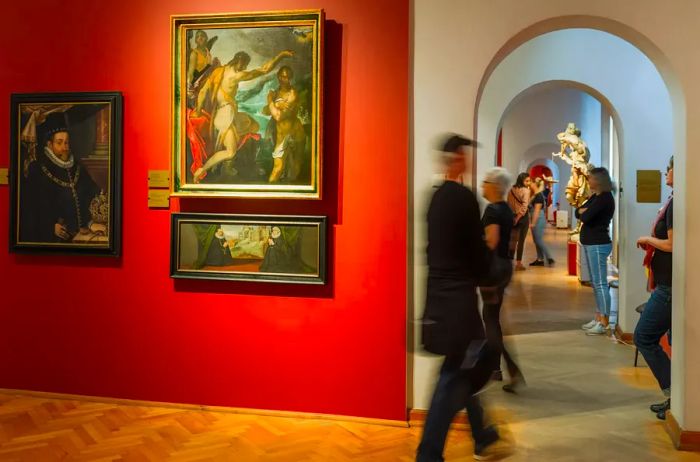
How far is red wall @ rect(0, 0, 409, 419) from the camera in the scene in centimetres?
465

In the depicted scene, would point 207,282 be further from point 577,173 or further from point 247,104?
point 577,173

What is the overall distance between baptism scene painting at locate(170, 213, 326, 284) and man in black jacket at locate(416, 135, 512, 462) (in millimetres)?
1344

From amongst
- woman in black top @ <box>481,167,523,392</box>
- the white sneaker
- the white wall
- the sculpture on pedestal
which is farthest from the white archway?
woman in black top @ <box>481,167,523,392</box>

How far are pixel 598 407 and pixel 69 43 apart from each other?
15.3 ft

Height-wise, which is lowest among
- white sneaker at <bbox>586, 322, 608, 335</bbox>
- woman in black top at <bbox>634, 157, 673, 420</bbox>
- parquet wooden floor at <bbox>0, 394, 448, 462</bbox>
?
parquet wooden floor at <bbox>0, 394, 448, 462</bbox>

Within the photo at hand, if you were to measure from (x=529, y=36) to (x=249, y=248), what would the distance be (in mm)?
2354

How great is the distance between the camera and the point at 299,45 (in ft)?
15.2

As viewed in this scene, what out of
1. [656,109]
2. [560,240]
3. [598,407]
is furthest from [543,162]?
[598,407]

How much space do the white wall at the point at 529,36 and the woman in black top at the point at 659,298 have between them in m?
0.23

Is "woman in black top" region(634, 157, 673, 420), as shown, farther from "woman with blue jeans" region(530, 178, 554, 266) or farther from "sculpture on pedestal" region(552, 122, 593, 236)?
"sculpture on pedestal" region(552, 122, 593, 236)

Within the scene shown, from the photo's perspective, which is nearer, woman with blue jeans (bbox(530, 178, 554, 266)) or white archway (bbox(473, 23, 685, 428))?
white archway (bbox(473, 23, 685, 428))

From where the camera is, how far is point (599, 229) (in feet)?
24.3

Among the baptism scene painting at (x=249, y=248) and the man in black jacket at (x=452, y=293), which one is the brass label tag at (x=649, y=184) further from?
the man in black jacket at (x=452, y=293)

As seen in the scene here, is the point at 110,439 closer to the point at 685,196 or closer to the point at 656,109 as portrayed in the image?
the point at 685,196
